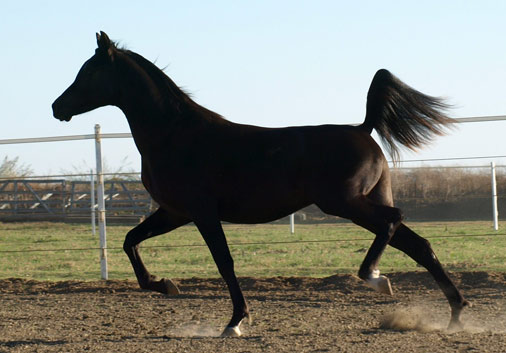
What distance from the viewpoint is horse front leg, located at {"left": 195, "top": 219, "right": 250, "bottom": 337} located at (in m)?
5.05

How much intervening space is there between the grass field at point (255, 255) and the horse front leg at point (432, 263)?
10.9 feet

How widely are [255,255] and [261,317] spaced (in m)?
6.97

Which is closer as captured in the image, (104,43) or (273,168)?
(273,168)

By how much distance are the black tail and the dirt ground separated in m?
1.29

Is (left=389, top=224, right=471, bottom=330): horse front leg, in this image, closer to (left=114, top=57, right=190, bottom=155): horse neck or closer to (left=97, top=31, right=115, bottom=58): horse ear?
(left=114, top=57, right=190, bottom=155): horse neck

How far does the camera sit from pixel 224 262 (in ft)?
16.9

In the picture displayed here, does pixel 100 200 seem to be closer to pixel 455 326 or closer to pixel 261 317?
pixel 261 317

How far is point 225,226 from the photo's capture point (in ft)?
67.7

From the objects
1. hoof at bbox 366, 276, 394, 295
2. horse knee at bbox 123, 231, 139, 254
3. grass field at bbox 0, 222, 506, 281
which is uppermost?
horse knee at bbox 123, 231, 139, 254

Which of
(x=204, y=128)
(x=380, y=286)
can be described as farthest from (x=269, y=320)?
(x=204, y=128)

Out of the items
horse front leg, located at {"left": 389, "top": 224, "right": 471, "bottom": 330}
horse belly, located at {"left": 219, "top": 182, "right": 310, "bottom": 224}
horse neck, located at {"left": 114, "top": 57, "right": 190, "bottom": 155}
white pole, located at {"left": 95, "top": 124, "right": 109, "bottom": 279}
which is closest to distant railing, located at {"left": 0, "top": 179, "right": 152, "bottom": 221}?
white pole, located at {"left": 95, "top": 124, "right": 109, "bottom": 279}

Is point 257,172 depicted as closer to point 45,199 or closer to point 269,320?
point 269,320

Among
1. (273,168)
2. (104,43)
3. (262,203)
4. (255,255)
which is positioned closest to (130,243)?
(262,203)

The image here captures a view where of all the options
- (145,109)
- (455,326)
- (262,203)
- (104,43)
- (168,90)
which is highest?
(104,43)
